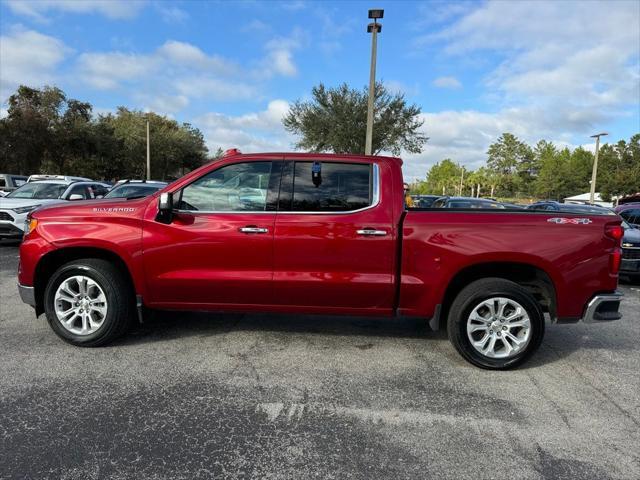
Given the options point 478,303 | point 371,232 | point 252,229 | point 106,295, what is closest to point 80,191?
point 106,295

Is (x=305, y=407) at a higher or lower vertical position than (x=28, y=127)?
lower

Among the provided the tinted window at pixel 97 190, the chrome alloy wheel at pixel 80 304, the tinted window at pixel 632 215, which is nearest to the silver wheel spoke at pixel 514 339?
the chrome alloy wheel at pixel 80 304

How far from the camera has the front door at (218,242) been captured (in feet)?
13.9

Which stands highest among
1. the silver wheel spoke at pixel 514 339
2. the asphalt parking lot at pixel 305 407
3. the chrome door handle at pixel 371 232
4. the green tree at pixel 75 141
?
the green tree at pixel 75 141

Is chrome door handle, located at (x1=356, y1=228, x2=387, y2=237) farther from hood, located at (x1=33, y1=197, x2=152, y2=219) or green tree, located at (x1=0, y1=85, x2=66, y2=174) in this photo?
green tree, located at (x1=0, y1=85, x2=66, y2=174)

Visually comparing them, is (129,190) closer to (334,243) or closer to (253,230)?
(253,230)

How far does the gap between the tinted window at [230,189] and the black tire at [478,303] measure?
80.3 inches

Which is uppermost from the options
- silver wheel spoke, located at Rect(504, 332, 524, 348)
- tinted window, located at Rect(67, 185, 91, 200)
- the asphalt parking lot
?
tinted window, located at Rect(67, 185, 91, 200)

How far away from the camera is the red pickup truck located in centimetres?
408

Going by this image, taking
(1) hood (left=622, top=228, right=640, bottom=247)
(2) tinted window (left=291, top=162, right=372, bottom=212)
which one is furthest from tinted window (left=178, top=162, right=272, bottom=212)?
(1) hood (left=622, top=228, right=640, bottom=247)

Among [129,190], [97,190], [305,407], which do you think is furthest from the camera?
[97,190]

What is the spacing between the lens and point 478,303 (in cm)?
413

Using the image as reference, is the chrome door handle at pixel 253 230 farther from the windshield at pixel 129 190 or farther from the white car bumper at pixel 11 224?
the white car bumper at pixel 11 224

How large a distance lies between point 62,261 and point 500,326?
4216 mm
